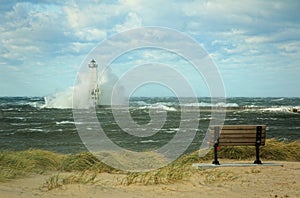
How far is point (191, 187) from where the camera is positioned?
24.3 ft

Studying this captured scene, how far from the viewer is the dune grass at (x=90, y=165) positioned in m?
7.88

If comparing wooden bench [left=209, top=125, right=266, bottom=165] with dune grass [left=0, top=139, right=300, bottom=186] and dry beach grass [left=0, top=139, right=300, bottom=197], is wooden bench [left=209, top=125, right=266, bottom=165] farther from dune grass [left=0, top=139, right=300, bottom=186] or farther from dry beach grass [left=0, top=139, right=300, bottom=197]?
dune grass [left=0, top=139, right=300, bottom=186]

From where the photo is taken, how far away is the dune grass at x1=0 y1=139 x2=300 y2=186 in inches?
310

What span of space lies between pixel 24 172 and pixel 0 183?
1.25 metres

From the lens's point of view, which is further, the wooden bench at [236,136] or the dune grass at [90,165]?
the wooden bench at [236,136]

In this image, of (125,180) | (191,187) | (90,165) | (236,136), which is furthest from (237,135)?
(90,165)

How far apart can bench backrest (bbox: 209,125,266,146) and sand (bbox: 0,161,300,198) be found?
4.74 ft

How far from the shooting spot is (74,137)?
23.9m

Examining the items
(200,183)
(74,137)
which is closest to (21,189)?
Result: (200,183)

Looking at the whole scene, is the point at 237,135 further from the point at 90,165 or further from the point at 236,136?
the point at 90,165

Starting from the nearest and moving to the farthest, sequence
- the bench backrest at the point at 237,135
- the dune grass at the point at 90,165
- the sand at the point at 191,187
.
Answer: the sand at the point at 191,187 < the dune grass at the point at 90,165 < the bench backrest at the point at 237,135

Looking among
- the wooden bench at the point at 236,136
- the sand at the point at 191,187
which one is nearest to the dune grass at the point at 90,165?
Answer: the sand at the point at 191,187

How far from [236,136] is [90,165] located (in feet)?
12.0

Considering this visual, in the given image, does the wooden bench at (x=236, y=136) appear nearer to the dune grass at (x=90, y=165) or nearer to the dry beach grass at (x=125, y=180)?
the dry beach grass at (x=125, y=180)
